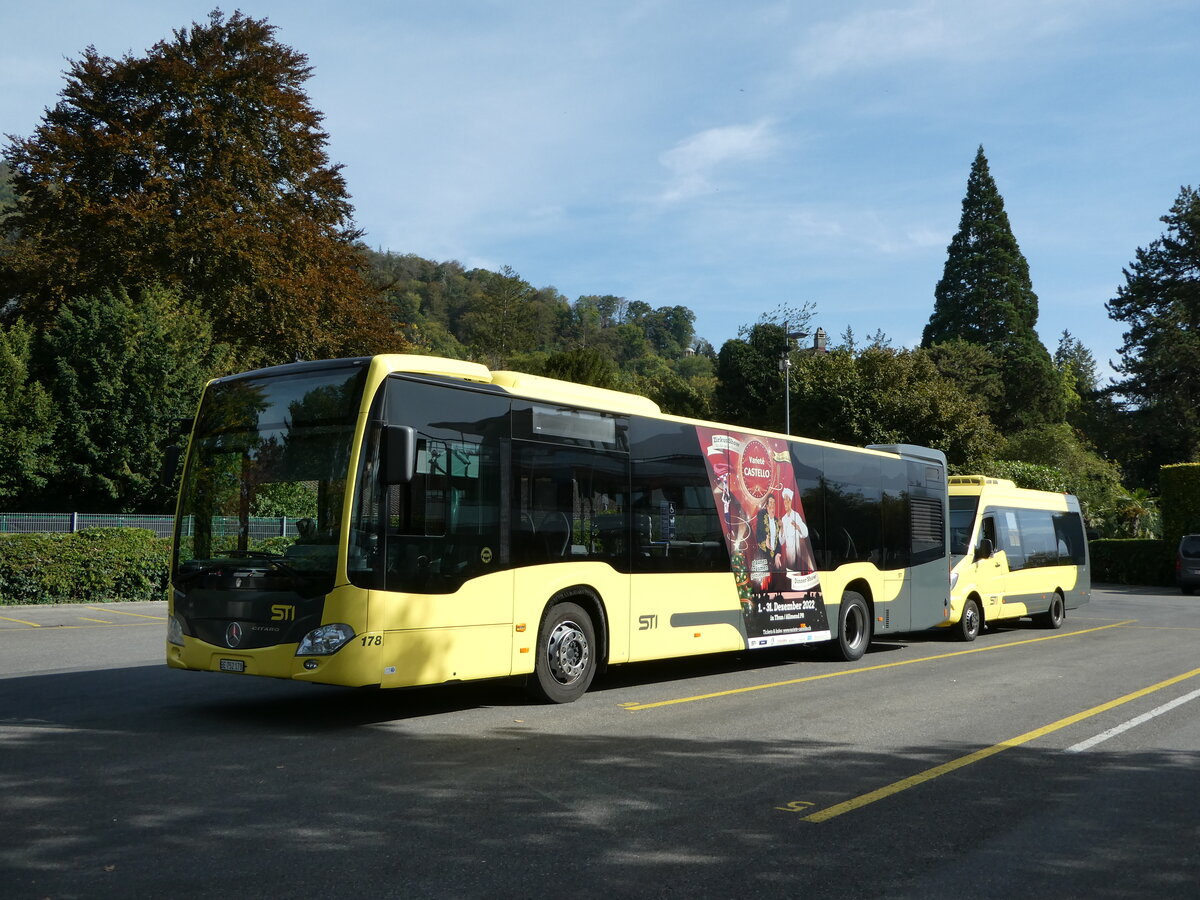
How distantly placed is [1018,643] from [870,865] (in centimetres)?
1385

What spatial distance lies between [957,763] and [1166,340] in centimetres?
5878

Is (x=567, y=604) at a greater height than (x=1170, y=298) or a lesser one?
lesser

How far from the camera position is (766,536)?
42.4 feet

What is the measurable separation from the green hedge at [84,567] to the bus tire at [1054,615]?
17.5 metres

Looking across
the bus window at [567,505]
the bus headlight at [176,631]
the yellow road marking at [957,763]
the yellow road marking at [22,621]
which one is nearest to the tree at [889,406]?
the yellow road marking at [957,763]

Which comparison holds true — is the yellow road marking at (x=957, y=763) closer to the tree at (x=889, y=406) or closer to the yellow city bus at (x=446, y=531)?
the yellow city bus at (x=446, y=531)

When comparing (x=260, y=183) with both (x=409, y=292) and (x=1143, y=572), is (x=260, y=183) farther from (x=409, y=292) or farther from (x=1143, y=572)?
(x=409, y=292)

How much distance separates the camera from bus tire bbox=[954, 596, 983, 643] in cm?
1817

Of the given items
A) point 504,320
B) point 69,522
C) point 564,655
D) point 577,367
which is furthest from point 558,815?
point 504,320

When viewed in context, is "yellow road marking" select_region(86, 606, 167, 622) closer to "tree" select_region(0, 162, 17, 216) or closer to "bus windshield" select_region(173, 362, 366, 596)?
"bus windshield" select_region(173, 362, 366, 596)

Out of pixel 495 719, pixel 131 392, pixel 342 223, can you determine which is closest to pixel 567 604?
pixel 495 719

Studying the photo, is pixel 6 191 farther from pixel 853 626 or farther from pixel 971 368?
pixel 853 626

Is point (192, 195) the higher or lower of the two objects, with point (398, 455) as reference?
higher

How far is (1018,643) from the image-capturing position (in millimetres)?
17688
